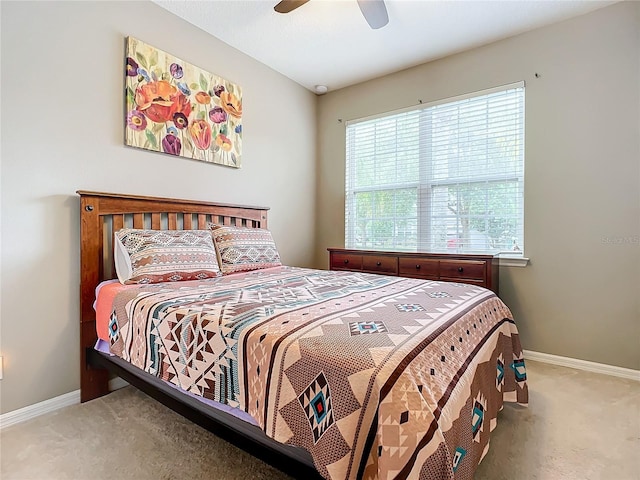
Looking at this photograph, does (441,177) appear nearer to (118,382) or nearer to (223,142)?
(223,142)

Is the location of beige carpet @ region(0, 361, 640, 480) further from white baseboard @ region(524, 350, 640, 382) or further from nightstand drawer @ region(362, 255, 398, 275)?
nightstand drawer @ region(362, 255, 398, 275)

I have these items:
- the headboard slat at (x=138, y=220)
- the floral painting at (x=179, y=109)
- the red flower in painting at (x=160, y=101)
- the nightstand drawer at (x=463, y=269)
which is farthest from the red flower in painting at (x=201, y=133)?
the nightstand drawer at (x=463, y=269)

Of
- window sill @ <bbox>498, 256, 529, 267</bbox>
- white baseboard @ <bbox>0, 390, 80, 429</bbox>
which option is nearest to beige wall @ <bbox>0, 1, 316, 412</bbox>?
white baseboard @ <bbox>0, 390, 80, 429</bbox>

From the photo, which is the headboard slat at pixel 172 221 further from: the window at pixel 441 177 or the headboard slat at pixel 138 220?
the window at pixel 441 177

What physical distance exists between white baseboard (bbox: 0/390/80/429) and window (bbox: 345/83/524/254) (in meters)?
2.75

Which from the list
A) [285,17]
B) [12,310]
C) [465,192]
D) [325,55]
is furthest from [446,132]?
[12,310]

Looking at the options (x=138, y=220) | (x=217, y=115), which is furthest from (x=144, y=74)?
(x=138, y=220)

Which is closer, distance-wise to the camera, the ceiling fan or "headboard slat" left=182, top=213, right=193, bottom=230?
the ceiling fan

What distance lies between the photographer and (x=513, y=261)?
2795 mm

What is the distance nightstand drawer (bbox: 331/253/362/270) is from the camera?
3254 mm

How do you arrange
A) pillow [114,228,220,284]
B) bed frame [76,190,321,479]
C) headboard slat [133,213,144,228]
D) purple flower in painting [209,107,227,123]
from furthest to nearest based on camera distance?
1. purple flower in painting [209,107,227,123]
2. headboard slat [133,213,144,228]
3. pillow [114,228,220,284]
4. bed frame [76,190,321,479]

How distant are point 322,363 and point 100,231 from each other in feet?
5.95

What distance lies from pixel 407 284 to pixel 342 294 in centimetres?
53

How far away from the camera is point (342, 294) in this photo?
1709 mm
